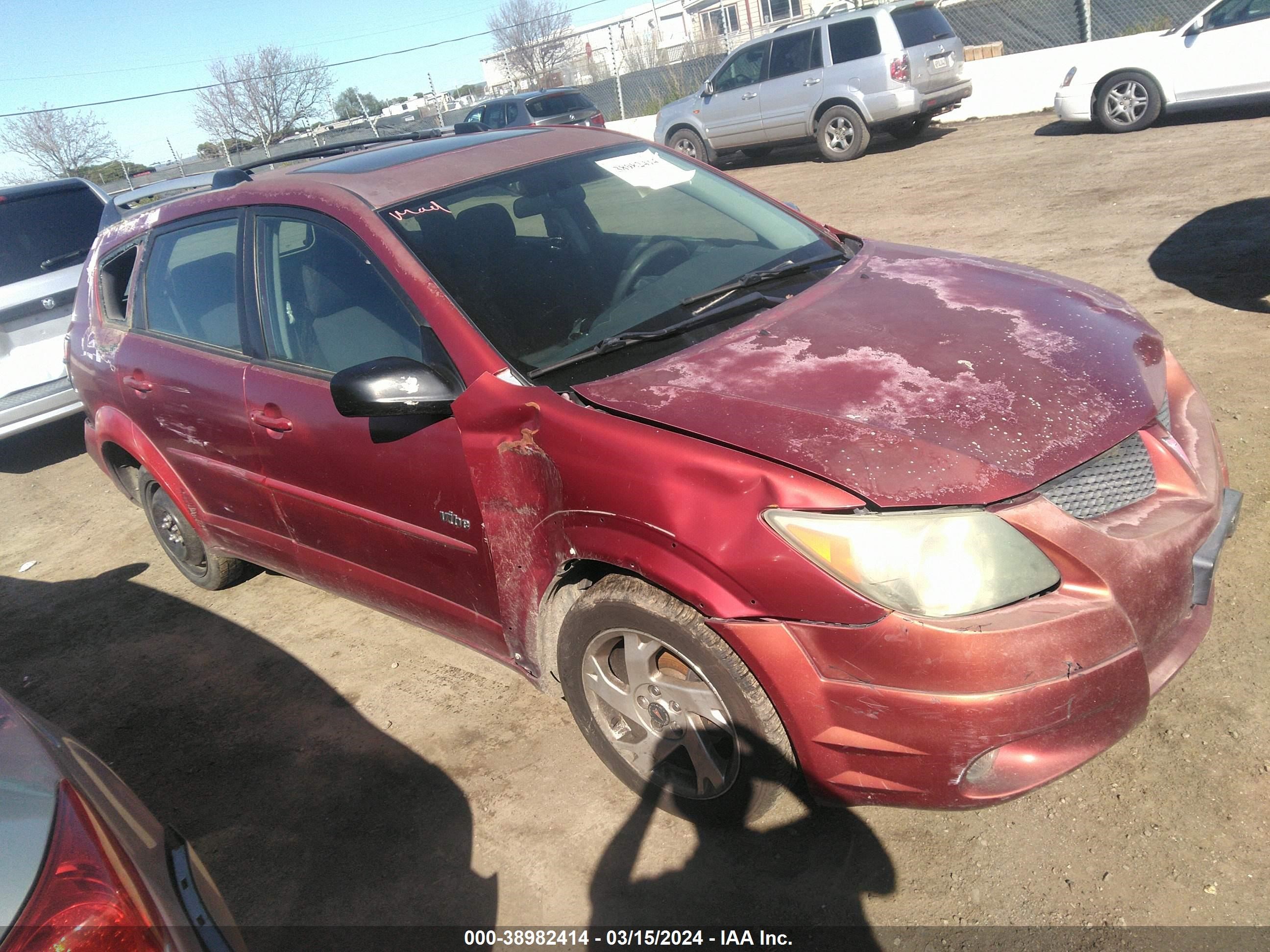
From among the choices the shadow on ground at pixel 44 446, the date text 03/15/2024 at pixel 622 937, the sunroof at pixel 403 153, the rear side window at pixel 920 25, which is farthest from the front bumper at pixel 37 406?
the rear side window at pixel 920 25

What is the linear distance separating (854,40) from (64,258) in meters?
10.8

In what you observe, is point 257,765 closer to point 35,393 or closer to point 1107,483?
point 1107,483

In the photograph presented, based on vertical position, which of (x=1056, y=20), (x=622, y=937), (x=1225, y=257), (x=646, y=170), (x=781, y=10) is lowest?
(x=622, y=937)

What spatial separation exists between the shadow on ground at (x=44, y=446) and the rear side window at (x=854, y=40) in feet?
36.0

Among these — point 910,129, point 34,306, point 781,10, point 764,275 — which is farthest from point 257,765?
point 781,10

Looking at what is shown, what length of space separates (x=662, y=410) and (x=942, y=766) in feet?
3.42

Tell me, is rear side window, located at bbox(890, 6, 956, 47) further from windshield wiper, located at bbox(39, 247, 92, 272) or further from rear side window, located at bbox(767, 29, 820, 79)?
windshield wiper, located at bbox(39, 247, 92, 272)

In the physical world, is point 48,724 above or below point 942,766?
above

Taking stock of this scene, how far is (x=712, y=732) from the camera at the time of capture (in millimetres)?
2420

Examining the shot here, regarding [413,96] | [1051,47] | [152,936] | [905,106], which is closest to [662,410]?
[152,936]

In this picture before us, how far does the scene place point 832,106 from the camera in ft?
44.7

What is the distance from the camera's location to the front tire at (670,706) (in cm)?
222

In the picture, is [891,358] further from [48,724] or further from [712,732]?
[48,724]

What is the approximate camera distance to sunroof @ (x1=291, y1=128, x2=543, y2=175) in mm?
3332
